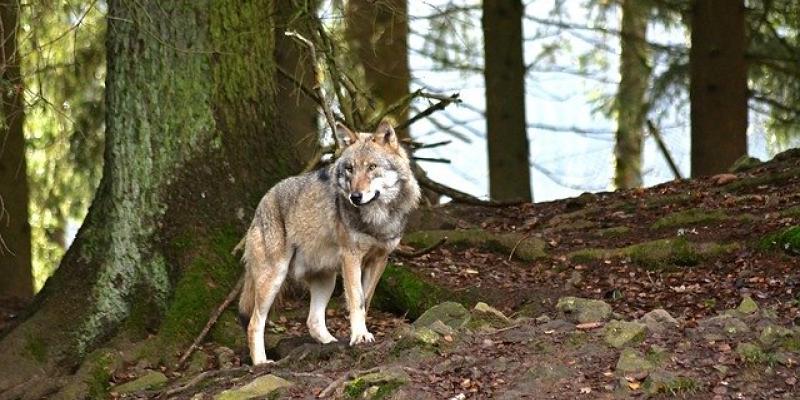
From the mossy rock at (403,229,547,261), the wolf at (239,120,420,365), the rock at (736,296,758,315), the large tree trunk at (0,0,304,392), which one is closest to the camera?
the rock at (736,296,758,315)

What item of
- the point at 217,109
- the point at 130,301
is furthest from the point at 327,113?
the point at 130,301

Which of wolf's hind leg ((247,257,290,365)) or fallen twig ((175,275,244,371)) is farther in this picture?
fallen twig ((175,275,244,371))

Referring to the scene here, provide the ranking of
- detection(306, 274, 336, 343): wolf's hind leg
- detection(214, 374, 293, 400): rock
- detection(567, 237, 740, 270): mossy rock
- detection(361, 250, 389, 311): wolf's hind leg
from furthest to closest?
detection(567, 237, 740, 270): mossy rock, detection(306, 274, 336, 343): wolf's hind leg, detection(361, 250, 389, 311): wolf's hind leg, detection(214, 374, 293, 400): rock

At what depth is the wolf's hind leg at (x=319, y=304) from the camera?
958 cm

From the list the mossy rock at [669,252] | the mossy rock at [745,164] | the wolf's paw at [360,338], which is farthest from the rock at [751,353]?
the mossy rock at [745,164]

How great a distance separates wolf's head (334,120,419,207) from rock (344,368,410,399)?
1.41m

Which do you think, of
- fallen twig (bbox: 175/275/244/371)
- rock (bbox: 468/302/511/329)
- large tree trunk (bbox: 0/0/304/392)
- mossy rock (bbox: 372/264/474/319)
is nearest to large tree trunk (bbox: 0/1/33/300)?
large tree trunk (bbox: 0/0/304/392)

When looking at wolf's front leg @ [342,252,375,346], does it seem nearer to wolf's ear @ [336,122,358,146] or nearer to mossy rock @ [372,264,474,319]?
wolf's ear @ [336,122,358,146]

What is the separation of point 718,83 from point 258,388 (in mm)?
9758

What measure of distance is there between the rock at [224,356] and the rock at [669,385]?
383 centimetres

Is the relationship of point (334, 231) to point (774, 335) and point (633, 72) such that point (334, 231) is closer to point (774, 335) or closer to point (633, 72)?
point (774, 335)

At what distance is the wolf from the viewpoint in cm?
897

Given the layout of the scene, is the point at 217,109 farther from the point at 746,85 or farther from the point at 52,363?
the point at 746,85

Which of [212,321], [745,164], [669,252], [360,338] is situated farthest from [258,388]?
[745,164]
